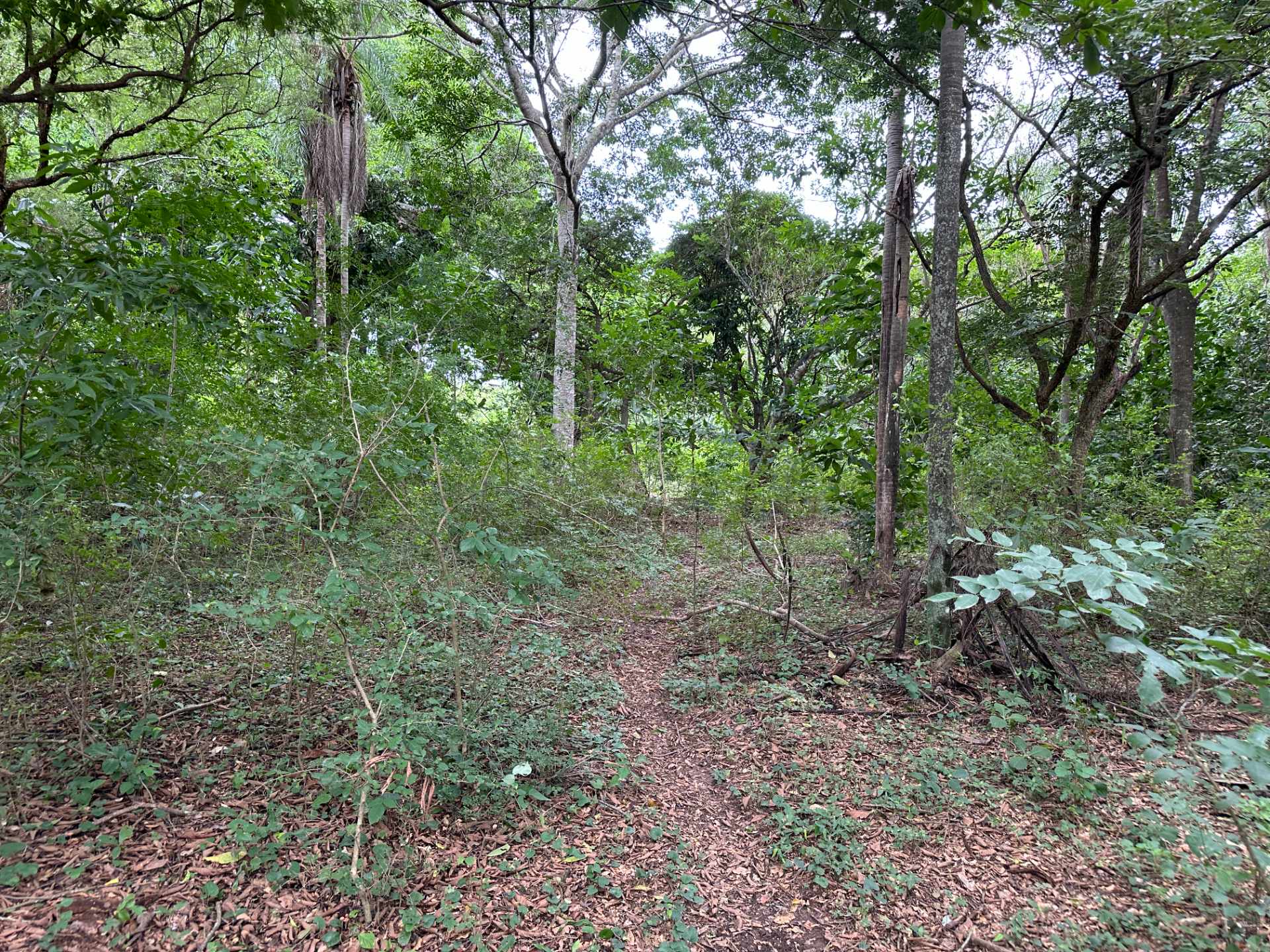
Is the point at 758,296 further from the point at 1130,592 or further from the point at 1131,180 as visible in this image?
the point at 1130,592

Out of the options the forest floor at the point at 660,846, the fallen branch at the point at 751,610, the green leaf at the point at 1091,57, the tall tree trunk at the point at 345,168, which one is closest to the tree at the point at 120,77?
the tall tree trunk at the point at 345,168

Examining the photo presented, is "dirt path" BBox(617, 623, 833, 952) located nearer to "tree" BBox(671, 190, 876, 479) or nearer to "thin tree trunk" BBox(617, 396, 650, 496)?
"thin tree trunk" BBox(617, 396, 650, 496)

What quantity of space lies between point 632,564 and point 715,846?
6.98 ft

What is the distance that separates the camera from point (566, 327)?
885 centimetres

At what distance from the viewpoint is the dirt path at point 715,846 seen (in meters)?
2.29

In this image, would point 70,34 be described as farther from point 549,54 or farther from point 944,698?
point 944,698

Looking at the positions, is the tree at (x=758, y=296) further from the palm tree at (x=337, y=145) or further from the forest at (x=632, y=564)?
the palm tree at (x=337, y=145)

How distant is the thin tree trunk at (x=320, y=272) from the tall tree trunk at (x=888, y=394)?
4677 mm

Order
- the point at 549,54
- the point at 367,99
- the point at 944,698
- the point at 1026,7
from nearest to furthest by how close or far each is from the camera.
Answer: the point at 1026,7
the point at 944,698
the point at 549,54
the point at 367,99

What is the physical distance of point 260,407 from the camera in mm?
3789

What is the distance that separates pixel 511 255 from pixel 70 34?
5.78m

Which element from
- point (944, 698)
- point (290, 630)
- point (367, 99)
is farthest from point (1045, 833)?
point (367, 99)

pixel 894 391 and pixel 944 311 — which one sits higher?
pixel 944 311

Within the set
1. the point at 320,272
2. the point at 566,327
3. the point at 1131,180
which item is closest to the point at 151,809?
the point at 320,272
